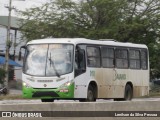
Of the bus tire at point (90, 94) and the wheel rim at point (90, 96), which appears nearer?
the bus tire at point (90, 94)

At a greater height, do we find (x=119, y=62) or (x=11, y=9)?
(x=11, y=9)

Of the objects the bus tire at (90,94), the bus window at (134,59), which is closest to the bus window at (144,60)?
the bus window at (134,59)

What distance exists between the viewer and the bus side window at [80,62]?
20.0 metres

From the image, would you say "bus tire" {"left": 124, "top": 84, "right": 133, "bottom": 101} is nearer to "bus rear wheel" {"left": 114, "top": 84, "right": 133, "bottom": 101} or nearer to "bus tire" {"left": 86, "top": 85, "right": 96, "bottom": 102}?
"bus rear wheel" {"left": 114, "top": 84, "right": 133, "bottom": 101}

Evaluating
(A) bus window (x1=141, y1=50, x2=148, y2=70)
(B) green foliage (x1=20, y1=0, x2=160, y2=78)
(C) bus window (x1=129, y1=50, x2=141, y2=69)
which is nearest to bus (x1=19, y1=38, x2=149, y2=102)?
(C) bus window (x1=129, y1=50, x2=141, y2=69)

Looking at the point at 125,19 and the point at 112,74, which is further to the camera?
the point at 125,19

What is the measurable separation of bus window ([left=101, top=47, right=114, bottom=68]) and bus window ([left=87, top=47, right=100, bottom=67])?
422 millimetres

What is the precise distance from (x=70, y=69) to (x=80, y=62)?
72 centimetres

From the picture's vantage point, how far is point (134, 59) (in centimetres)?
→ 2445

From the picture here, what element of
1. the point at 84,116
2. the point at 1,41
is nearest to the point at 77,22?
the point at 1,41

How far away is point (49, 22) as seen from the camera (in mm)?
41406

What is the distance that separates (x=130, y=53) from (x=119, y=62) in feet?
3.91

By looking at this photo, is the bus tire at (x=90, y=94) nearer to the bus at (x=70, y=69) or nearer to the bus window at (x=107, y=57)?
the bus at (x=70, y=69)

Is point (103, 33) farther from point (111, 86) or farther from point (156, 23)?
point (111, 86)
